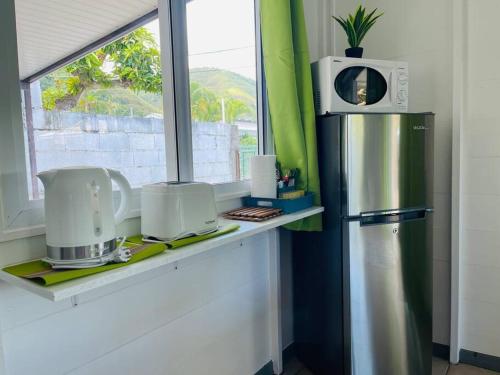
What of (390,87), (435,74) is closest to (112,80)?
(390,87)

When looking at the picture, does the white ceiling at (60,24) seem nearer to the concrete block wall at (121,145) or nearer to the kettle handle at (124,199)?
the concrete block wall at (121,145)

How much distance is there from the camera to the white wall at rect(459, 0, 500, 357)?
1.90 meters

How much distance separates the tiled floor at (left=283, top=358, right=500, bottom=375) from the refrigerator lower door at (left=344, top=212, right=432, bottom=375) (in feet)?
0.88

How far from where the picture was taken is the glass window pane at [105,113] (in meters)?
1.04

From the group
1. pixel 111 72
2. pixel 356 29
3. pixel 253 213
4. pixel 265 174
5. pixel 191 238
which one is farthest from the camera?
pixel 356 29

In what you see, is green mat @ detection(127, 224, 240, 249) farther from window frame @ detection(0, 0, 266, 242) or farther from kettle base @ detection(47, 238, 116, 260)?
kettle base @ detection(47, 238, 116, 260)

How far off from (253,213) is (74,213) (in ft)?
2.59

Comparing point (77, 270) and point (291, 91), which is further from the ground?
point (291, 91)

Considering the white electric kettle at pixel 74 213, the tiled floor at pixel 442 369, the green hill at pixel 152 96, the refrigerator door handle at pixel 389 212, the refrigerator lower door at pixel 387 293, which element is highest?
the green hill at pixel 152 96

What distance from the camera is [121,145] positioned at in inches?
Result: 49.7

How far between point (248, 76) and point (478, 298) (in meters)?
1.76

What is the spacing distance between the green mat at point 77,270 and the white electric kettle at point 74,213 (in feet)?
0.13

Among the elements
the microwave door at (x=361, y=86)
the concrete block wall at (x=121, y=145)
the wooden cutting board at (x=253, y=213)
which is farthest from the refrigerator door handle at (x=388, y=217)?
the concrete block wall at (x=121, y=145)

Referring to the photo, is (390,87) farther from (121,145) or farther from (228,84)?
(121,145)
